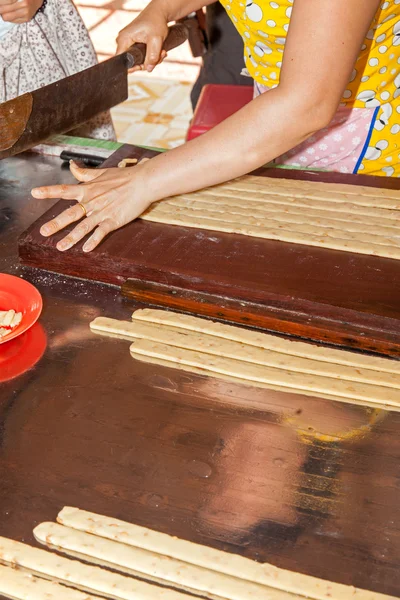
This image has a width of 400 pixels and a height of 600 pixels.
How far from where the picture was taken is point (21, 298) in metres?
1.48

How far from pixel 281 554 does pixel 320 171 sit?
3.84 ft

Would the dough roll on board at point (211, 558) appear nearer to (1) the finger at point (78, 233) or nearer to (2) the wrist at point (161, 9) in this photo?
(1) the finger at point (78, 233)

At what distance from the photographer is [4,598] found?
1003 millimetres

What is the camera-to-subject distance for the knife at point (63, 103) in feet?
5.46

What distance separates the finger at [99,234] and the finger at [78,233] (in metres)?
0.02

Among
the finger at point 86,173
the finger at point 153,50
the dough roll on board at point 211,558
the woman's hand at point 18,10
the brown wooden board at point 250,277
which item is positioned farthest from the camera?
the woman's hand at point 18,10

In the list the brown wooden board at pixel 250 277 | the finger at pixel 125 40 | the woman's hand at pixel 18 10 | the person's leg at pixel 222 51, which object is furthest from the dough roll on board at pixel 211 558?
the person's leg at pixel 222 51

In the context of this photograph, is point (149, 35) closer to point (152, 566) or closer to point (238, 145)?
point (238, 145)

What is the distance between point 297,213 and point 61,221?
580mm

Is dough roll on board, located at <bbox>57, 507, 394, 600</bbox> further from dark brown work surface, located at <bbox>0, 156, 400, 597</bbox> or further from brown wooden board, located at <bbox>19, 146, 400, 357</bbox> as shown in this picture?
brown wooden board, located at <bbox>19, 146, 400, 357</bbox>

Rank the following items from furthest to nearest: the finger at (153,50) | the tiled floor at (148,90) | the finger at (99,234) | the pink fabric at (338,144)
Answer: the tiled floor at (148,90), the finger at (153,50), the pink fabric at (338,144), the finger at (99,234)

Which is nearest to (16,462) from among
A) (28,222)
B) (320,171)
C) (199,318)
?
(199,318)

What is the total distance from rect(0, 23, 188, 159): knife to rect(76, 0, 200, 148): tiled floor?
101 inches

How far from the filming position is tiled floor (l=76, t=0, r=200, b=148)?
15.7 ft
